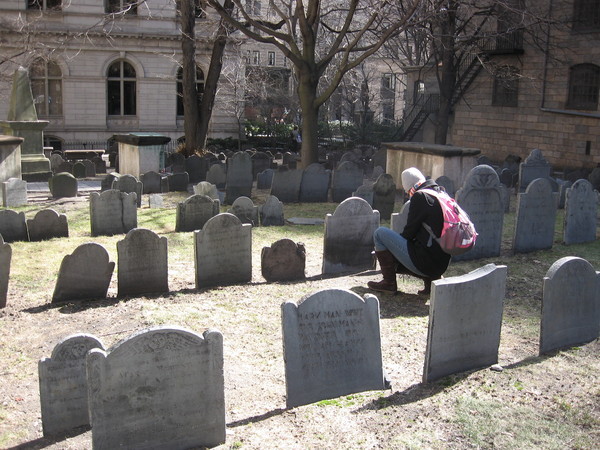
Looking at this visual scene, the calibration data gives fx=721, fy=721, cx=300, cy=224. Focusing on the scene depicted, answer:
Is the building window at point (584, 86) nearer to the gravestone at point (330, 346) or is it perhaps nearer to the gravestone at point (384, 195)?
the gravestone at point (384, 195)

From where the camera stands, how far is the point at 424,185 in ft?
24.7

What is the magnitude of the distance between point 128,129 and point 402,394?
29666mm

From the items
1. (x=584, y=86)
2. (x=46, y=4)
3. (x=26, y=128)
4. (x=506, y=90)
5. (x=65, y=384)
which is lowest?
(x=65, y=384)

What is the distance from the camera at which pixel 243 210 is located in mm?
11789

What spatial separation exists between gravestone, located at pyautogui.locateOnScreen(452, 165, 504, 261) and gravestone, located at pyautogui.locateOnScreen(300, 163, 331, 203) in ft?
19.4

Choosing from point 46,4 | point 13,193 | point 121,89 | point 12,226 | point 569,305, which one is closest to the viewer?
point 569,305

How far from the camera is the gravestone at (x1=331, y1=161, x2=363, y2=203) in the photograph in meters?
15.7

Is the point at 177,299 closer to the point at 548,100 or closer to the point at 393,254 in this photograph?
the point at 393,254

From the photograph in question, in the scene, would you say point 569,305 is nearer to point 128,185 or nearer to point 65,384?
point 65,384

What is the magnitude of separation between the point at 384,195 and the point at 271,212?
2103 millimetres

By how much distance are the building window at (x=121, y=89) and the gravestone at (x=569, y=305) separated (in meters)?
29.3

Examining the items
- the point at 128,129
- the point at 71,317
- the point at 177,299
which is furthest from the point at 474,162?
the point at 128,129

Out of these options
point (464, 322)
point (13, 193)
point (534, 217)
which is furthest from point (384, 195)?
point (464, 322)

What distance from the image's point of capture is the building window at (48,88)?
104 feet
